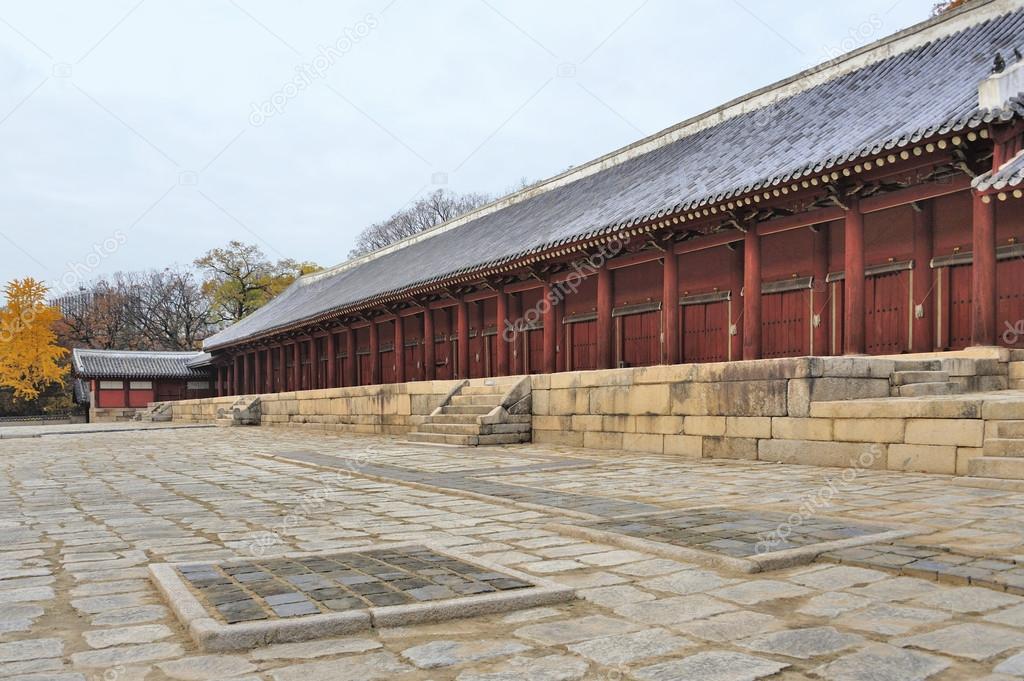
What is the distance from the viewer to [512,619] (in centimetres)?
343

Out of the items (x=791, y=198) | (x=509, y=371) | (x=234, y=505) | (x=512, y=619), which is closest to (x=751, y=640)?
(x=512, y=619)

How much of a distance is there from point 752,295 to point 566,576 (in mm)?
10050

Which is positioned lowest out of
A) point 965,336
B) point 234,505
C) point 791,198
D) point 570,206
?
point 234,505

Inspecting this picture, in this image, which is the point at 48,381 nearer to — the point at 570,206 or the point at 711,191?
the point at 570,206

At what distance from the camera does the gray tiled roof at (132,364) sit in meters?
44.7

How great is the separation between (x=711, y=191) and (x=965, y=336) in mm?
4363

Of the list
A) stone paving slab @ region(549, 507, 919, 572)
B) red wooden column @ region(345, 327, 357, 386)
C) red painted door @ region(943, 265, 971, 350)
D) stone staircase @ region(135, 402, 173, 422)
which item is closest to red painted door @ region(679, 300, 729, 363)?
red painted door @ region(943, 265, 971, 350)

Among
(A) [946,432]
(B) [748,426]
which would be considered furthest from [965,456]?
(B) [748,426]

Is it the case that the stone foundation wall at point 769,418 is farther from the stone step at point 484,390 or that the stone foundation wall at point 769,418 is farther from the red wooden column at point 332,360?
the red wooden column at point 332,360

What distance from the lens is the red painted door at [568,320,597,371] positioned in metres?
17.8

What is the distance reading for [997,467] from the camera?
24.1ft

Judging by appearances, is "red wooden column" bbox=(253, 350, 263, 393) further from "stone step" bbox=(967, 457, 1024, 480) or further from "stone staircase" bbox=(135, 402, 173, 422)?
"stone step" bbox=(967, 457, 1024, 480)

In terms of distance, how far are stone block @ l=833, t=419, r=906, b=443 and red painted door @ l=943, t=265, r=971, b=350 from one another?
386 cm

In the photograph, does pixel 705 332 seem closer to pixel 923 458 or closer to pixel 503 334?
pixel 503 334
